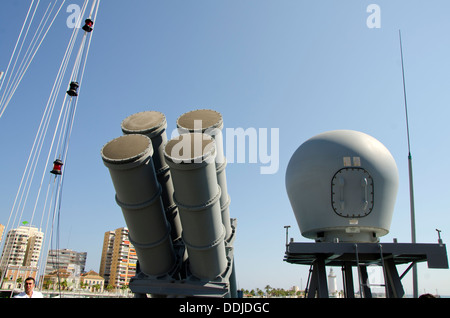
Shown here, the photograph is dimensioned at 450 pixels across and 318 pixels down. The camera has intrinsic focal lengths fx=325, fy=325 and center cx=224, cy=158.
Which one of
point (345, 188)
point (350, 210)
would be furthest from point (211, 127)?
point (350, 210)

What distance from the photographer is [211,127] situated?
25.3 feet

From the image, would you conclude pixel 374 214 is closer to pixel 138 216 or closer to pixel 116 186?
pixel 138 216

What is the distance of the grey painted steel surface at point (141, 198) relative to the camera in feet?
21.9

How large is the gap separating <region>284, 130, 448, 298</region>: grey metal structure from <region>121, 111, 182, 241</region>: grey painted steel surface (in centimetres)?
316

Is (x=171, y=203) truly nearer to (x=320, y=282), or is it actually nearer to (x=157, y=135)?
(x=157, y=135)

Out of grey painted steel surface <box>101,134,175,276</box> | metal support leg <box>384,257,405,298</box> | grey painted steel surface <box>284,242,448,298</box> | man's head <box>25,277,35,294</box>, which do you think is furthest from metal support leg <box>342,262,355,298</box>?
man's head <box>25,277,35,294</box>

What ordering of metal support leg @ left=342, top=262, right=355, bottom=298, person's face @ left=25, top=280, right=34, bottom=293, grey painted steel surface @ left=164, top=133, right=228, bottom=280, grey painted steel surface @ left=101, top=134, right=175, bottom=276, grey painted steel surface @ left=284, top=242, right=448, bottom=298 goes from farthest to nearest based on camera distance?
metal support leg @ left=342, top=262, right=355, bottom=298 < grey painted steel surface @ left=284, top=242, right=448, bottom=298 < grey painted steel surface @ left=101, top=134, right=175, bottom=276 < grey painted steel surface @ left=164, top=133, right=228, bottom=280 < person's face @ left=25, top=280, right=34, bottom=293

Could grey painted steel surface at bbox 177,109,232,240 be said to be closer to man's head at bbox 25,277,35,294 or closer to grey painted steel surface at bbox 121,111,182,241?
grey painted steel surface at bbox 121,111,182,241

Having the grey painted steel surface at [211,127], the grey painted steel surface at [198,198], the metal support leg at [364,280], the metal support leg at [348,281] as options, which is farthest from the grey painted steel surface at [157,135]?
the metal support leg at [364,280]

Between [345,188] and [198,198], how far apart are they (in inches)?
145

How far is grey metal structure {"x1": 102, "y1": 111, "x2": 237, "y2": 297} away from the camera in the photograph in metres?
6.65

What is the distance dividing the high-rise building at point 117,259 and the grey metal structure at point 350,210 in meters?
87.2
